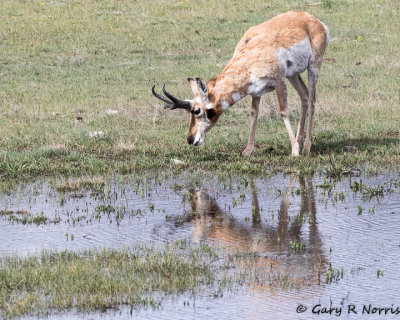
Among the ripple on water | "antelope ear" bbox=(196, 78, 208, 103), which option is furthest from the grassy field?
the ripple on water

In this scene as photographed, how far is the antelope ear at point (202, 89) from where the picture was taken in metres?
11.3

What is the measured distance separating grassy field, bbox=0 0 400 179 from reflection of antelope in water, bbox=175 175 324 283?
1739 millimetres

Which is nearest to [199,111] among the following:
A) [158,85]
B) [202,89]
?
[202,89]

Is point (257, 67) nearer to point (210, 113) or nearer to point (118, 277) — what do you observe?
point (210, 113)

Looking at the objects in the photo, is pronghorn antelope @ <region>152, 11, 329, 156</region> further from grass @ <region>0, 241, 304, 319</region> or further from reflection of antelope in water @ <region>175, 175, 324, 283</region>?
grass @ <region>0, 241, 304, 319</region>

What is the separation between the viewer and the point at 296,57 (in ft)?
40.0

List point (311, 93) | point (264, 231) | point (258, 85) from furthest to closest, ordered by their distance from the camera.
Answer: point (311, 93) → point (258, 85) → point (264, 231)

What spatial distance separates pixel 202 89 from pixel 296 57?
70.9 inches

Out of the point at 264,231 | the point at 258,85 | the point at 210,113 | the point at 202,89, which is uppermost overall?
the point at 258,85

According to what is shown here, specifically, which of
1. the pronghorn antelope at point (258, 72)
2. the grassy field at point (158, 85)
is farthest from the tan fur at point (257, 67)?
the grassy field at point (158, 85)

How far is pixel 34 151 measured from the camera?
12.1m

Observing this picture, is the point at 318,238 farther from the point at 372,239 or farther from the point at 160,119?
the point at 160,119

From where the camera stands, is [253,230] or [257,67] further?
[257,67]

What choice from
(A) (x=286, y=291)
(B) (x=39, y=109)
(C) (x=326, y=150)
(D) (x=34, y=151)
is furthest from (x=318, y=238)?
(B) (x=39, y=109)
